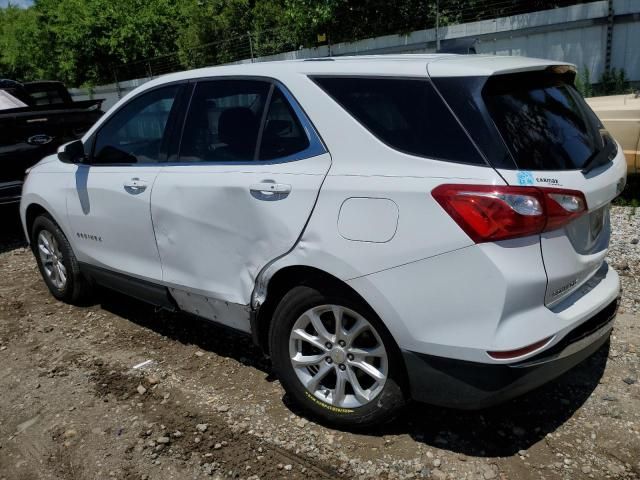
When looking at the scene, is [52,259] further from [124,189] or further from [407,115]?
[407,115]

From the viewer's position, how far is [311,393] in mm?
3037

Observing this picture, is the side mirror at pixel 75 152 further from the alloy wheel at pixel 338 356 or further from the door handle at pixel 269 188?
the alloy wheel at pixel 338 356

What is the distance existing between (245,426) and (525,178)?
193cm

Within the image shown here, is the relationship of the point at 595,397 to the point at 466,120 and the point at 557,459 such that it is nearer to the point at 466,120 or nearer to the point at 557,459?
the point at 557,459

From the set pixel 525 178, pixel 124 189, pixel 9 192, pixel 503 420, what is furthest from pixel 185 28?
pixel 525 178

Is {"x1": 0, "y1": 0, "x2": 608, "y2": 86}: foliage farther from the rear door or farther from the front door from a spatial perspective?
the rear door

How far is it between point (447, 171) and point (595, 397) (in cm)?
171

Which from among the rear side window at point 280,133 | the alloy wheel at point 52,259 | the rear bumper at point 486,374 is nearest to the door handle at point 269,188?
the rear side window at point 280,133

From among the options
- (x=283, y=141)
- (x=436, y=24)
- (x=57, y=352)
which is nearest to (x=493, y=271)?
(x=283, y=141)

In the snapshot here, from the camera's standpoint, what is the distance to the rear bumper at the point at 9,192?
22.1 ft

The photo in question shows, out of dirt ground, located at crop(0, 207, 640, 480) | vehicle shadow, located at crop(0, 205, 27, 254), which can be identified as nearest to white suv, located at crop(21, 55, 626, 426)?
dirt ground, located at crop(0, 207, 640, 480)

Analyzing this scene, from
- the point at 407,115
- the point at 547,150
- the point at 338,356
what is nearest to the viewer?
the point at 547,150

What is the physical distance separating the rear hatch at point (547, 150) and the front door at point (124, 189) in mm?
2001

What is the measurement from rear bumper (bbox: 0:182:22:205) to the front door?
286 centimetres
